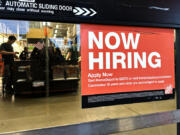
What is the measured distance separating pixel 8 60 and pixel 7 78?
1.70 feet

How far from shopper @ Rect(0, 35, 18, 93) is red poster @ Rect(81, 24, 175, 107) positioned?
11.4 ft

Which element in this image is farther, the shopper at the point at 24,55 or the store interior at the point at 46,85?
the shopper at the point at 24,55

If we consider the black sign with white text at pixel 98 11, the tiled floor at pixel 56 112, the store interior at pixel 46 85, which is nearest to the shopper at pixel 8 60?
the store interior at pixel 46 85

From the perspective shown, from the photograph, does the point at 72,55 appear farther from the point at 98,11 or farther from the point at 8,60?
the point at 98,11

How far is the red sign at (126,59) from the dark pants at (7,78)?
369 cm

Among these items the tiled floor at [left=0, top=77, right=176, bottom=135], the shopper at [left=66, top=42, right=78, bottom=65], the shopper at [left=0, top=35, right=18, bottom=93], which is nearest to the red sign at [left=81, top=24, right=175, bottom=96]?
the tiled floor at [left=0, top=77, right=176, bottom=135]

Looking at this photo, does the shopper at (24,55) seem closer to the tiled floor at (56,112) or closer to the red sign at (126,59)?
the tiled floor at (56,112)

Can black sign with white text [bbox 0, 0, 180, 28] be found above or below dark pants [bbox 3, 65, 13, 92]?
above

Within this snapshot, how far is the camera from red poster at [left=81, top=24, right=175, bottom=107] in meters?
1.44

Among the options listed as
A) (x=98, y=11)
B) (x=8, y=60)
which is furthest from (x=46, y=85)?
(x=98, y=11)

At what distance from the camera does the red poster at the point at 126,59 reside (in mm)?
1439

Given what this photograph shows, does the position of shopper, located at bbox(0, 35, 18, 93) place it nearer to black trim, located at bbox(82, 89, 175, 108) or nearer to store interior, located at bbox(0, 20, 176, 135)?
store interior, located at bbox(0, 20, 176, 135)

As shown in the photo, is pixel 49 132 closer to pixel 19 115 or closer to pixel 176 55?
pixel 176 55

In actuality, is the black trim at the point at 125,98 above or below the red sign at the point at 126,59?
below
